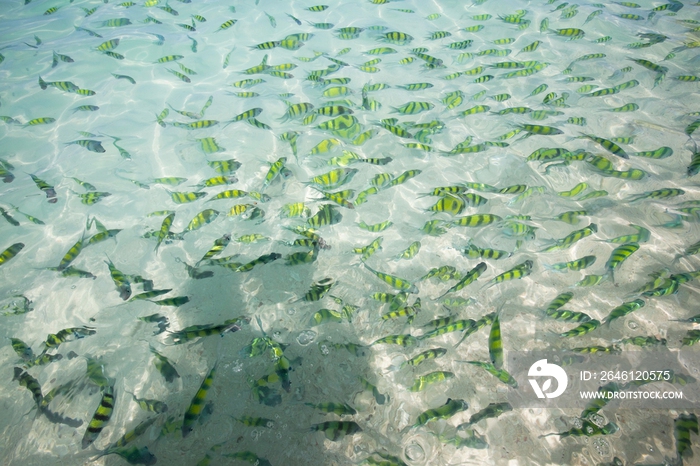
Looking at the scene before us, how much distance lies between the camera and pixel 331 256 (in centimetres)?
454

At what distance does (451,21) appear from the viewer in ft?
36.8

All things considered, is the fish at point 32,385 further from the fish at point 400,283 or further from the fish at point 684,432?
the fish at point 684,432

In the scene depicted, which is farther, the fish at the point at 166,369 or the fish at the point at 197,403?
the fish at the point at 166,369

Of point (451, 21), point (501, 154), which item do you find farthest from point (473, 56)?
point (501, 154)

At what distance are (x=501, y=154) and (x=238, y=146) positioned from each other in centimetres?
501

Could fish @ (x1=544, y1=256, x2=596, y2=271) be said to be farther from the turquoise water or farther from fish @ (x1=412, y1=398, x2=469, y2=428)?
fish @ (x1=412, y1=398, x2=469, y2=428)

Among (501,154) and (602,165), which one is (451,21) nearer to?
(501,154)

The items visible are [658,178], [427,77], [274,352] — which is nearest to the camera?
[274,352]

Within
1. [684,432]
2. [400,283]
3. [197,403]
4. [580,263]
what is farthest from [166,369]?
[684,432]

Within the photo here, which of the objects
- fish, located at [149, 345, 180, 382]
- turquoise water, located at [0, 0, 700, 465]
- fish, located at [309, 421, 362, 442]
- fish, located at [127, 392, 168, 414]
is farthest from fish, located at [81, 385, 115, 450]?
fish, located at [309, 421, 362, 442]

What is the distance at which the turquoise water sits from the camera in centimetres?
303

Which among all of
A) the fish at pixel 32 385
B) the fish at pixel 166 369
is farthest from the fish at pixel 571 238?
the fish at pixel 32 385

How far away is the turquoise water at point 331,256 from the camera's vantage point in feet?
9.95

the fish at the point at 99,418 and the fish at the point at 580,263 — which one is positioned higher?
the fish at the point at 580,263
